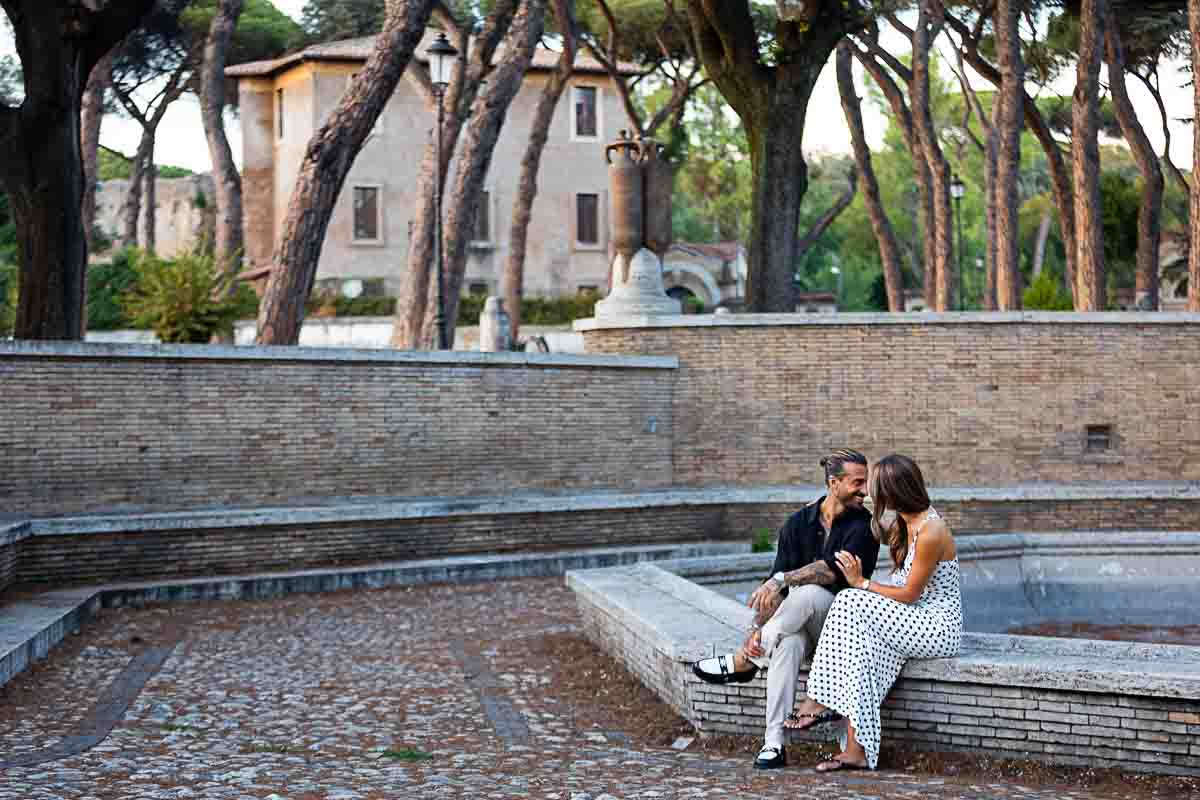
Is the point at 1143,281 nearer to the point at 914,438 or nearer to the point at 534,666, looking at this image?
the point at 914,438

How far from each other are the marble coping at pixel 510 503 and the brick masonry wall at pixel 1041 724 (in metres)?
7.18

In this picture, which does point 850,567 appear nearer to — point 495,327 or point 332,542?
point 332,542

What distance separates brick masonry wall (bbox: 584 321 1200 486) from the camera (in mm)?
16547

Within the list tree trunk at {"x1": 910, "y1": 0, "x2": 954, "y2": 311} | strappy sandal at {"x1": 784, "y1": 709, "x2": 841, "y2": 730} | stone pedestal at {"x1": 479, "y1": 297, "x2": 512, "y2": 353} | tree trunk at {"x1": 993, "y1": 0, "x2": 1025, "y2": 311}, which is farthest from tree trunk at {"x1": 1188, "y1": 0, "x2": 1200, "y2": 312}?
strappy sandal at {"x1": 784, "y1": 709, "x2": 841, "y2": 730}

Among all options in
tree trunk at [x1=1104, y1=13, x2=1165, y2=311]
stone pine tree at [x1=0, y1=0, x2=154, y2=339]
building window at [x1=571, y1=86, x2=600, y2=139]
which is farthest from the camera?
building window at [x1=571, y1=86, x2=600, y2=139]

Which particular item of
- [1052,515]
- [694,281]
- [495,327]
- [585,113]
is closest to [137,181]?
[585,113]

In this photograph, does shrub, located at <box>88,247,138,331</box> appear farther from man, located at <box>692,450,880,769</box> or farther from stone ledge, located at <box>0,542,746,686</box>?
man, located at <box>692,450,880,769</box>

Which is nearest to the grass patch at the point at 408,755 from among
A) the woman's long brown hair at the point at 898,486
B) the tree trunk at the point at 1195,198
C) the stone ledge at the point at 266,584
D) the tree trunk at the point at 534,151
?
the woman's long brown hair at the point at 898,486

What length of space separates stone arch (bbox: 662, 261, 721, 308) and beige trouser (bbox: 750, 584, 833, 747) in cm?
4107

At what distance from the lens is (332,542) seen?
548 inches

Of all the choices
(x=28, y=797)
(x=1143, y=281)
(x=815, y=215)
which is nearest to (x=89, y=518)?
(x=28, y=797)

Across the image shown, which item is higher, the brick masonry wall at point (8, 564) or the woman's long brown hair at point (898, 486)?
the woman's long brown hair at point (898, 486)

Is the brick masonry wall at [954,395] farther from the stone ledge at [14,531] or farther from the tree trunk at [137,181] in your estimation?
the tree trunk at [137,181]

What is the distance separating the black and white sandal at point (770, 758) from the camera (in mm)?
6516
